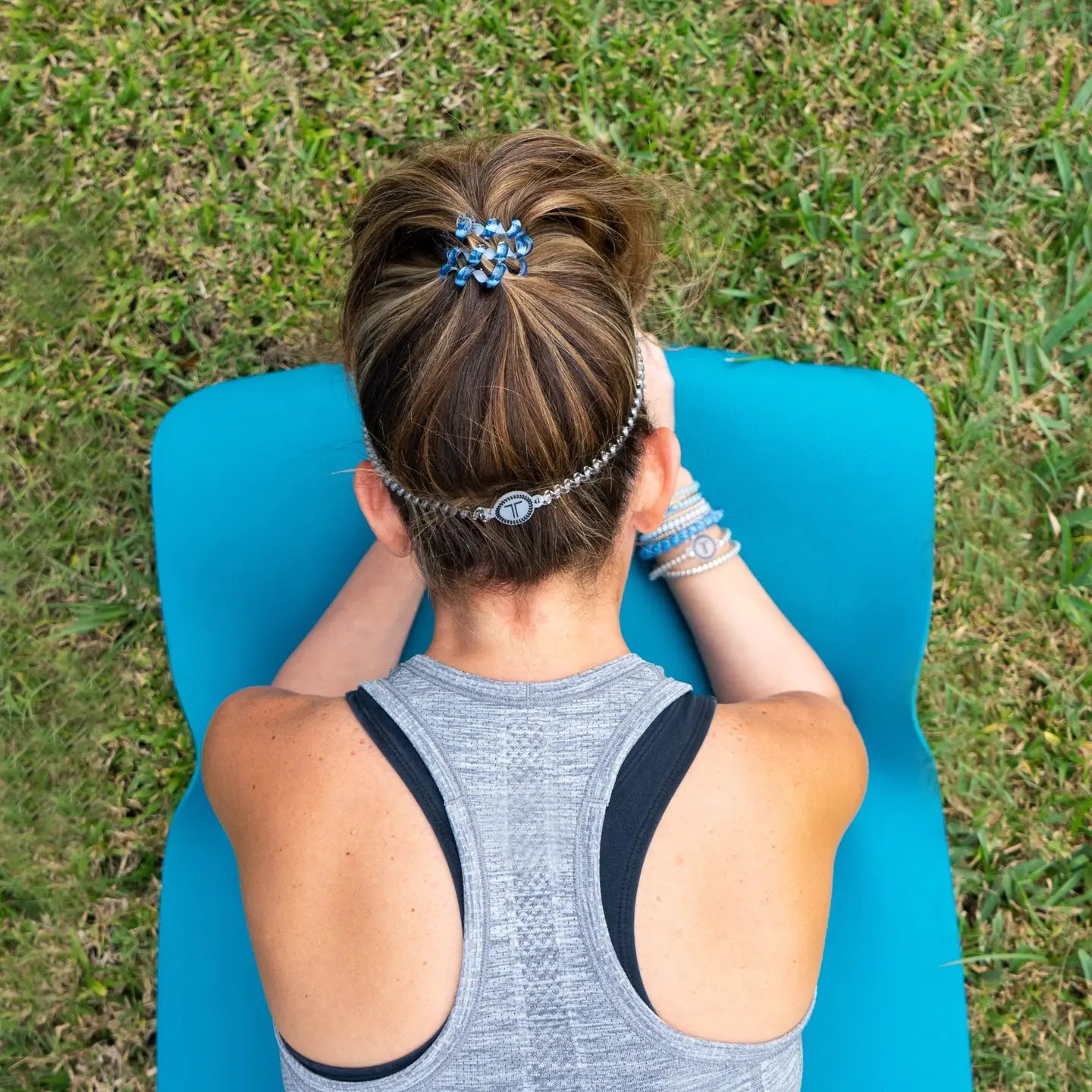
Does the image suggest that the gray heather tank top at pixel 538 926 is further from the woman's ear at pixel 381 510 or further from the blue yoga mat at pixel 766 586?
the blue yoga mat at pixel 766 586

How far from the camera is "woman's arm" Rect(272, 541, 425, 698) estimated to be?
176cm

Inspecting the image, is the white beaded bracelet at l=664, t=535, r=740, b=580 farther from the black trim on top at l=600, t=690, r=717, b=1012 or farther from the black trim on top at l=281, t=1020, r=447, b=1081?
the black trim on top at l=281, t=1020, r=447, b=1081

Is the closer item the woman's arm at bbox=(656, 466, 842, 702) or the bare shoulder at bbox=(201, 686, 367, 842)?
the bare shoulder at bbox=(201, 686, 367, 842)

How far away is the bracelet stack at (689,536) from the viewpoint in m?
1.80

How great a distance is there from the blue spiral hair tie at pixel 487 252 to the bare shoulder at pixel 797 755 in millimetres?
577

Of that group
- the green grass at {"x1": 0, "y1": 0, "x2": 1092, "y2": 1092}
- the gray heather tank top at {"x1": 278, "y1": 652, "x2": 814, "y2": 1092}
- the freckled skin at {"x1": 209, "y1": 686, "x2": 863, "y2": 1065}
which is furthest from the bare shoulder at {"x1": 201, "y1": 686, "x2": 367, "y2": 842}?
the green grass at {"x1": 0, "y1": 0, "x2": 1092, "y2": 1092}

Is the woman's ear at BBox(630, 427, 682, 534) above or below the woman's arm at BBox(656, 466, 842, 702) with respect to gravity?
above

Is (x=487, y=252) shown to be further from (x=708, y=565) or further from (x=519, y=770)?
(x=708, y=565)

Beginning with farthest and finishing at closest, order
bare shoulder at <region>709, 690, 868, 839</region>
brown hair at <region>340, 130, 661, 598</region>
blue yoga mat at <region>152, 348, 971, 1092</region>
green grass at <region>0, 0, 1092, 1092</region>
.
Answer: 1. green grass at <region>0, 0, 1092, 1092</region>
2. blue yoga mat at <region>152, 348, 971, 1092</region>
3. bare shoulder at <region>709, 690, 868, 839</region>
4. brown hair at <region>340, 130, 661, 598</region>

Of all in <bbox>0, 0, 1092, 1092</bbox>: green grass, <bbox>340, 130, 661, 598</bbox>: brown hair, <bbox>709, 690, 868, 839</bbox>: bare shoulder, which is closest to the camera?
<bbox>340, 130, 661, 598</bbox>: brown hair

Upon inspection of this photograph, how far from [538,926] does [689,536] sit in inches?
32.5

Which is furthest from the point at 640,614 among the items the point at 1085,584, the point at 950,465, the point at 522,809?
the point at 1085,584

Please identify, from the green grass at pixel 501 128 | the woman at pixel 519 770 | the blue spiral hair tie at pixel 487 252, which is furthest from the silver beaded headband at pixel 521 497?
the green grass at pixel 501 128

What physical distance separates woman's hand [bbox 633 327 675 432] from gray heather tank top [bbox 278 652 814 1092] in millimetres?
714
